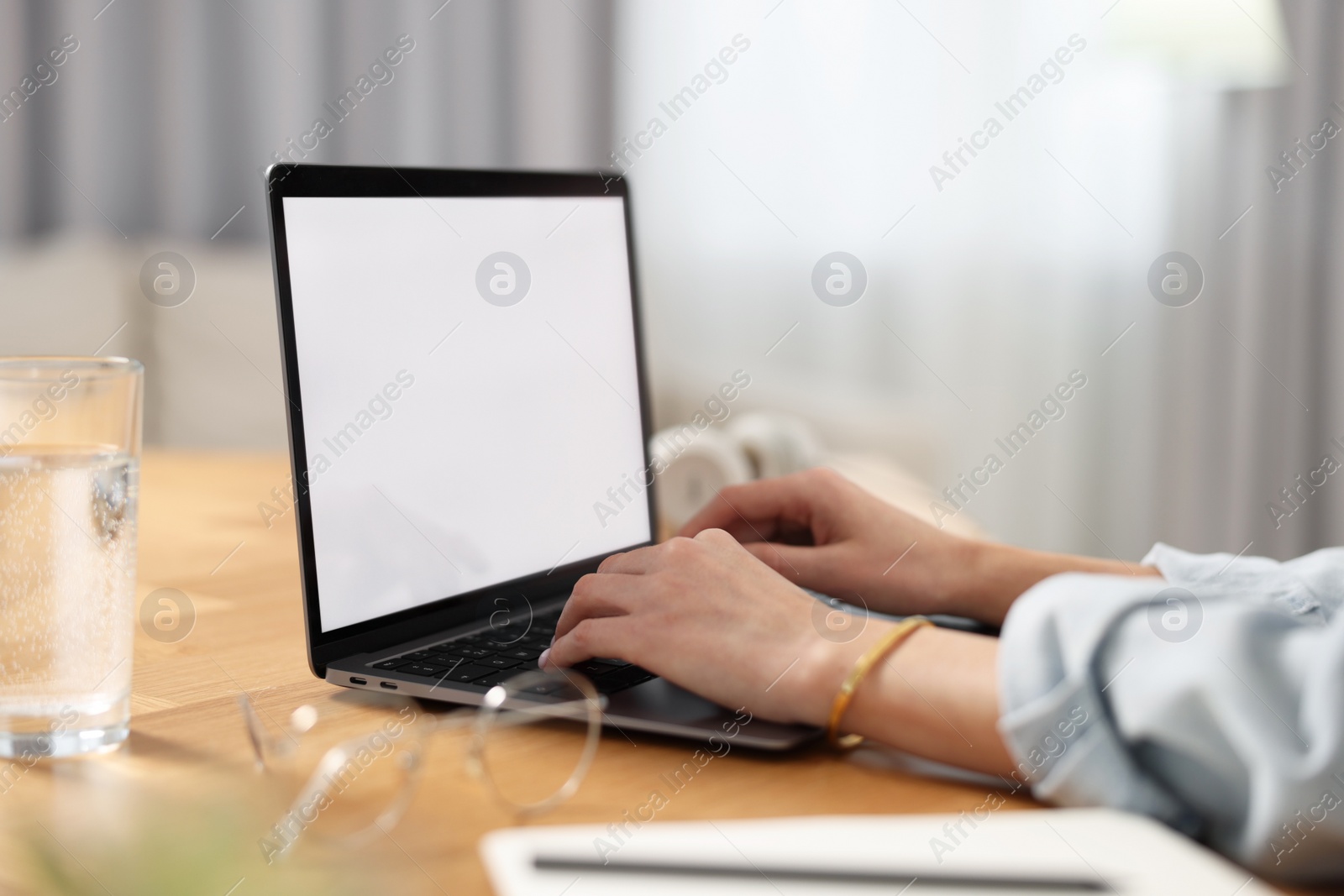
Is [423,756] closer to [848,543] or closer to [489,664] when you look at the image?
[489,664]

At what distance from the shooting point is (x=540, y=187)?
87 centimetres

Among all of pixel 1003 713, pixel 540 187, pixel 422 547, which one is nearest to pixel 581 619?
pixel 422 547

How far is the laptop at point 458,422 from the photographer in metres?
0.64

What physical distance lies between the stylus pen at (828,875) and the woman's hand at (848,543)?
0.38 metres

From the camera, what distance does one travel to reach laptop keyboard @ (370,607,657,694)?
0.63 metres

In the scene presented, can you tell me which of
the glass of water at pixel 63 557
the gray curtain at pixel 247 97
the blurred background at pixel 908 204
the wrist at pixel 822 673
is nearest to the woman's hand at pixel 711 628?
the wrist at pixel 822 673

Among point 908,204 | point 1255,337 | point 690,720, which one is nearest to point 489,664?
point 690,720

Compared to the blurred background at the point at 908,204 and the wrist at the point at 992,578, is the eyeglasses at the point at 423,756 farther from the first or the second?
the blurred background at the point at 908,204

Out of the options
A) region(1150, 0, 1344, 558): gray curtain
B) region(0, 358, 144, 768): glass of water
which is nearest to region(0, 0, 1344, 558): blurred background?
region(1150, 0, 1344, 558): gray curtain

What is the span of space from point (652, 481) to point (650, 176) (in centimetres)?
217

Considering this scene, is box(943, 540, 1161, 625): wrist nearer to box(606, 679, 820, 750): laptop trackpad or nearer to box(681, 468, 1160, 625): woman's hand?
box(681, 468, 1160, 625): woman's hand

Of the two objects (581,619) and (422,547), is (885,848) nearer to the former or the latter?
(581,619)

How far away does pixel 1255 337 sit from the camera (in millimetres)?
2840

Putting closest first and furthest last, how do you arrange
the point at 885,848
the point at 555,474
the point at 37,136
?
the point at 885,848, the point at 555,474, the point at 37,136
